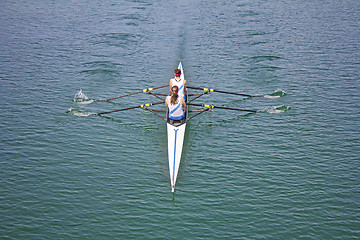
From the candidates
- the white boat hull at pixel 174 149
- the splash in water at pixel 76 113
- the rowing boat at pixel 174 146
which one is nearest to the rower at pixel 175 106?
the rowing boat at pixel 174 146

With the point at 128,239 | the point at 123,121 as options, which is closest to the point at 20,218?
the point at 128,239

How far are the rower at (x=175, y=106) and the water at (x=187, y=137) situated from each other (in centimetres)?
184

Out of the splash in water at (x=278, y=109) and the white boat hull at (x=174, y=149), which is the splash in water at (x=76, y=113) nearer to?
the white boat hull at (x=174, y=149)

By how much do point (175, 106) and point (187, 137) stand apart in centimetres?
275

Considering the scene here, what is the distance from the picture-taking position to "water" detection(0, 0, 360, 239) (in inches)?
593

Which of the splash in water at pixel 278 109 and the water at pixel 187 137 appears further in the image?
the splash in water at pixel 278 109

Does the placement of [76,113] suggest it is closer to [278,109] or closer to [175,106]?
[175,106]

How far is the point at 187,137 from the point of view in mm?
20984

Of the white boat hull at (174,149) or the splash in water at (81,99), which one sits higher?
the splash in water at (81,99)

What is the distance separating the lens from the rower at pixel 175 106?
18.6 m

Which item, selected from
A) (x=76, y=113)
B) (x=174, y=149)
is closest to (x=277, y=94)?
(x=174, y=149)

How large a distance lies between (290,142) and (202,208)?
Result: 23.2 feet

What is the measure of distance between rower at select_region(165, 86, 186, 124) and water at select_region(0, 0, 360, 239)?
72.6 inches

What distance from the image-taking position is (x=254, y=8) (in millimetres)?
47125
